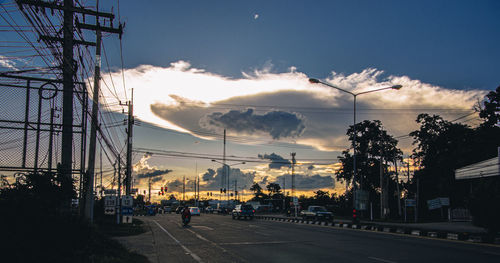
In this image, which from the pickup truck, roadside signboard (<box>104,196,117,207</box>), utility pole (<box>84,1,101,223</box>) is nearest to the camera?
utility pole (<box>84,1,101,223</box>)

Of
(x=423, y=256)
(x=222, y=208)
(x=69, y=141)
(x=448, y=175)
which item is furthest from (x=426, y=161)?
(x=69, y=141)

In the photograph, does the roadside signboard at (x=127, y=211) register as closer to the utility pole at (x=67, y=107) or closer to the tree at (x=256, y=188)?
the utility pole at (x=67, y=107)

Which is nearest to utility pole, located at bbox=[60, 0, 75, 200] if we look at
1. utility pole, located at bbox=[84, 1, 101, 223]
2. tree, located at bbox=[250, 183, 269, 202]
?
utility pole, located at bbox=[84, 1, 101, 223]

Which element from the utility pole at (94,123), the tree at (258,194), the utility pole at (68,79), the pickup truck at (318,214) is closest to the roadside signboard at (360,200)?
the pickup truck at (318,214)

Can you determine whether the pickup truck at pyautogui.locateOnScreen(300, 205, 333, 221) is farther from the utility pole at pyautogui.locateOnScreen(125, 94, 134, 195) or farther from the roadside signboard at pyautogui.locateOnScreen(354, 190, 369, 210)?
the utility pole at pyautogui.locateOnScreen(125, 94, 134, 195)

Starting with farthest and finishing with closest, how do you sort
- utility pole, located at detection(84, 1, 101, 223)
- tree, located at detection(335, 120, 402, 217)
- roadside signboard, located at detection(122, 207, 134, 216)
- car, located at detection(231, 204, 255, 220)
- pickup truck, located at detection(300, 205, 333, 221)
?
tree, located at detection(335, 120, 402, 217), car, located at detection(231, 204, 255, 220), pickup truck, located at detection(300, 205, 333, 221), roadside signboard, located at detection(122, 207, 134, 216), utility pole, located at detection(84, 1, 101, 223)

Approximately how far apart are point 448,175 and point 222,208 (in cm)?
4362

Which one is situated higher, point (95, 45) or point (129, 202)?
point (95, 45)

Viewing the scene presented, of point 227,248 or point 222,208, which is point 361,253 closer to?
point 227,248

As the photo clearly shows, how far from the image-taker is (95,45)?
69.8ft

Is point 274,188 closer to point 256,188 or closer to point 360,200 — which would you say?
point 256,188

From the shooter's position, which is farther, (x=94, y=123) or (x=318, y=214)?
(x=318, y=214)

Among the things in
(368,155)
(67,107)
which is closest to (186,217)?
(67,107)

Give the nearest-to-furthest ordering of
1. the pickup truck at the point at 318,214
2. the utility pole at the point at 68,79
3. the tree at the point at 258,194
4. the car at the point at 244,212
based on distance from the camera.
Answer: the utility pole at the point at 68,79
the pickup truck at the point at 318,214
the car at the point at 244,212
the tree at the point at 258,194
